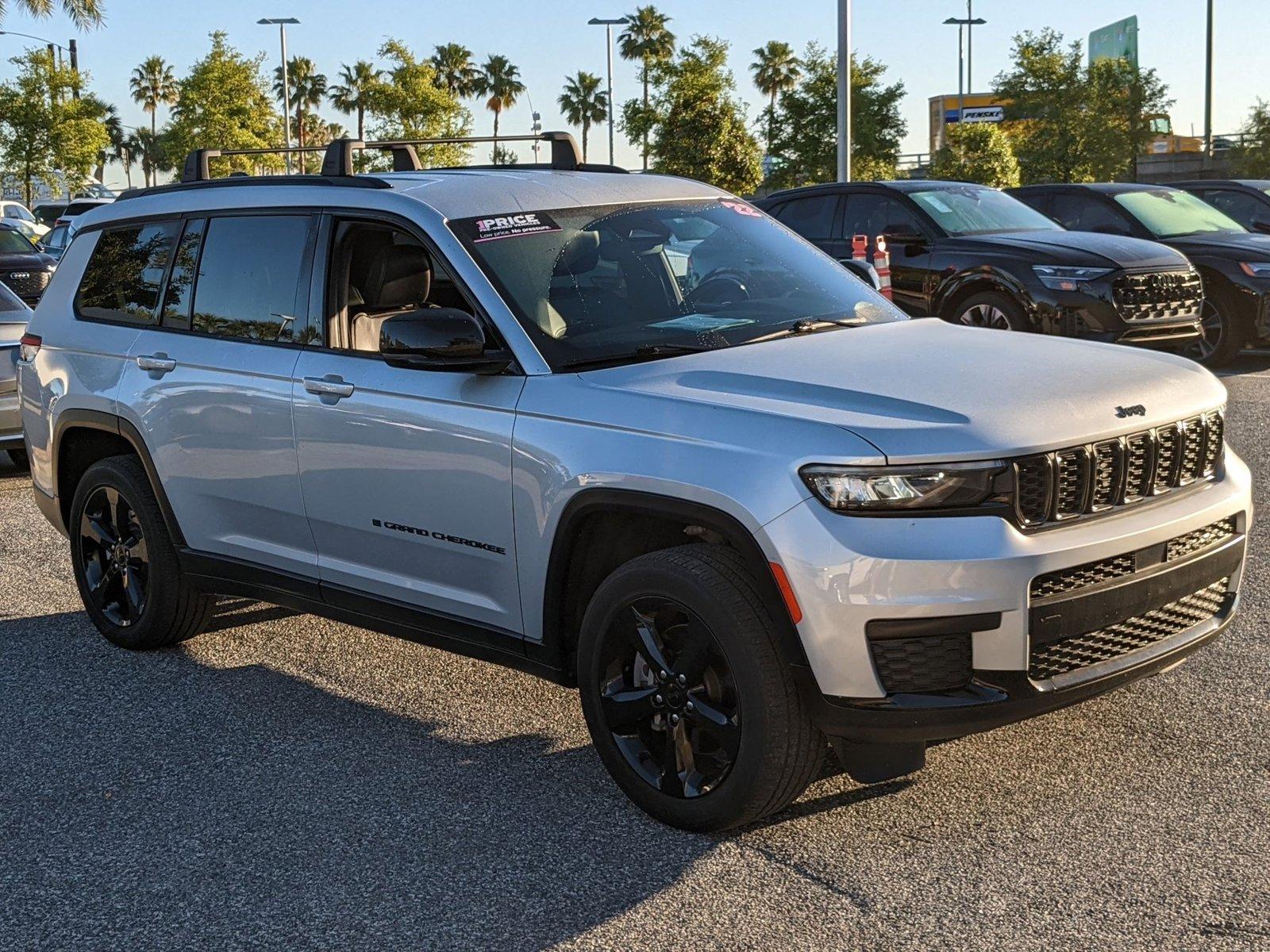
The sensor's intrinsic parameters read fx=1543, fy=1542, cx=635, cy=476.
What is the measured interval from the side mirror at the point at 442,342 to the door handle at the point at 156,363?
1499 mm

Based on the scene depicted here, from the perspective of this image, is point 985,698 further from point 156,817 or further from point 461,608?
point 156,817

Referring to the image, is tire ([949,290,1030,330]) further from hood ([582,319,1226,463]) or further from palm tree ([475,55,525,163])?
palm tree ([475,55,525,163])

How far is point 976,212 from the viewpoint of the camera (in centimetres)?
1377

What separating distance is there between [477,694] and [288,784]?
0.94 m

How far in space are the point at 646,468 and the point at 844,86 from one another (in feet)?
71.5

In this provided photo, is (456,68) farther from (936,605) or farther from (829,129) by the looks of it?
(936,605)

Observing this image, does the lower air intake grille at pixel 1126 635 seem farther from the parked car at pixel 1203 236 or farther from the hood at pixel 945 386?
the parked car at pixel 1203 236

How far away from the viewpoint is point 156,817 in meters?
4.44

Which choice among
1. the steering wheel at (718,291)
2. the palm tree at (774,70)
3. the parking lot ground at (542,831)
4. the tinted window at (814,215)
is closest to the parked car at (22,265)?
the tinted window at (814,215)

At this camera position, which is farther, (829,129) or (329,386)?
(829,129)

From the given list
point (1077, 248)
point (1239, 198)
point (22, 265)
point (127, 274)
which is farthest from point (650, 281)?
point (22, 265)

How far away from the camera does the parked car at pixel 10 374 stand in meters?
10.5

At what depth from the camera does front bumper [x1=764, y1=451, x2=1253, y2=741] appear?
3.68 meters

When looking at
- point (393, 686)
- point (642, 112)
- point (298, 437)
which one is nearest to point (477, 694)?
point (393, 686)
